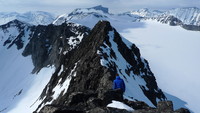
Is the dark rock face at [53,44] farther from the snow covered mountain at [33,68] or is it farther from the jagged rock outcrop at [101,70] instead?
the jagged rock outcrop at [101,70]

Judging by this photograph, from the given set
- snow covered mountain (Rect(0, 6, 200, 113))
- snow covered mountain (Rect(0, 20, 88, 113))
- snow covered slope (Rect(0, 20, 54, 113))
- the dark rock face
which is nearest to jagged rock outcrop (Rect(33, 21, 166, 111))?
snow covered mountain (Rect(0, 6, 200, 113))

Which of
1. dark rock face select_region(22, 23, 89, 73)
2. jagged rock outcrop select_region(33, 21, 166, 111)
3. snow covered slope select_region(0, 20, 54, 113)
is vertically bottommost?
snow covered slope select_region(0, 20, 54, 113)

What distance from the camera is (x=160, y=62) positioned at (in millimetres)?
184625

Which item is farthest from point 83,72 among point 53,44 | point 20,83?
point 20,83

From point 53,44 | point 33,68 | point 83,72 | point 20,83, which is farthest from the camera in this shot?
point 33,68

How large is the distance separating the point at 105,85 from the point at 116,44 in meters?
27.9

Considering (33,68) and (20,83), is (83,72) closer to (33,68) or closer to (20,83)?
(20,83)

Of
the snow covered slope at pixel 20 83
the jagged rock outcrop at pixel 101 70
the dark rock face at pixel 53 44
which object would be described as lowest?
the snow covered slope at pixel 20 83

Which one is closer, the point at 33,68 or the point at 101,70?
the point at 101,70

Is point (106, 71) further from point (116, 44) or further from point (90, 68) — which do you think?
point (116, 44)

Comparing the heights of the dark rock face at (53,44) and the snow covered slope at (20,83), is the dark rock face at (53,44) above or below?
above

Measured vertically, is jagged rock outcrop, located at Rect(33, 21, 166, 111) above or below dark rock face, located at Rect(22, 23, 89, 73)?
above

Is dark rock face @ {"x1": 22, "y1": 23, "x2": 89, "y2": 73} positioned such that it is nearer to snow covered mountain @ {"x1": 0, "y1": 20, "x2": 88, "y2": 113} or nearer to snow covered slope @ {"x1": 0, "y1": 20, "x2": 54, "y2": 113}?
snow covered mountain @ {"x1": 0, "y1": 20, "x2": 88, "y2": 113}

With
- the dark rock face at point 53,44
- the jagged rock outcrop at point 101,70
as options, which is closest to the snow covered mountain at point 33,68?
the dark rock face at point 53,44
